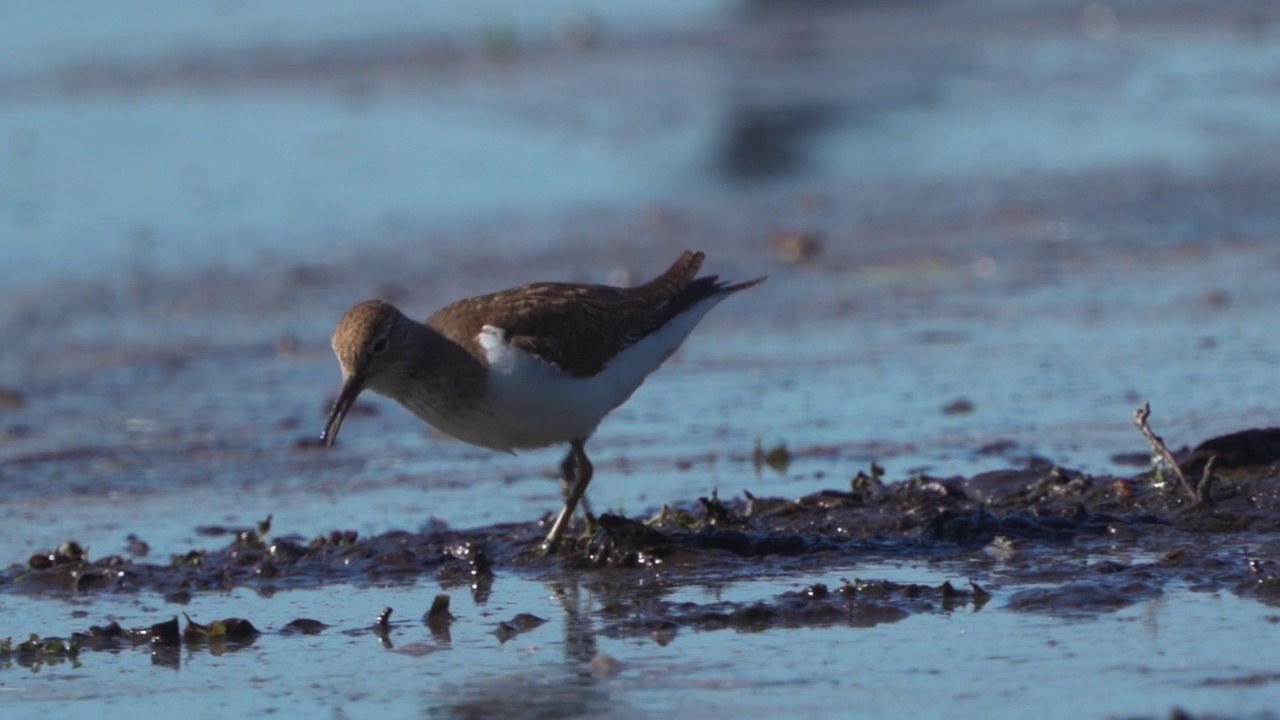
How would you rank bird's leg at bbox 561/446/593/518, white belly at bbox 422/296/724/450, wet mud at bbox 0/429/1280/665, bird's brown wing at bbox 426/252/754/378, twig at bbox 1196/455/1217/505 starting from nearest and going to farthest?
wet mud at bbox 0/429/1280/665
twig at bbox 1196/455/1217/505
white belly at bbox 422/296/724/450
bird's brown wing at bbox 426/252/754/378
bird's leg at bbox 561/446/593/518

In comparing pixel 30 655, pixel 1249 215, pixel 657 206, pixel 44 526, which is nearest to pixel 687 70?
pixel 657 206

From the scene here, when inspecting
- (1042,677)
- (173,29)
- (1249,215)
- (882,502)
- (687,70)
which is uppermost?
(173,29)

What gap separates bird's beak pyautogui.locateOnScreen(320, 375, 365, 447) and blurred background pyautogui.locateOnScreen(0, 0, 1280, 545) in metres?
0.62

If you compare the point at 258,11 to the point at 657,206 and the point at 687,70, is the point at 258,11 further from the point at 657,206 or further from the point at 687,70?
the point at 657,206

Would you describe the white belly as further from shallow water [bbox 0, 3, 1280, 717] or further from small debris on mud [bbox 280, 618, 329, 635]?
small debris on mud [bbox 280, 618, 329, 635]

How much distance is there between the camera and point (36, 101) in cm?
1546

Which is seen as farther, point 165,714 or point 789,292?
point 789,292

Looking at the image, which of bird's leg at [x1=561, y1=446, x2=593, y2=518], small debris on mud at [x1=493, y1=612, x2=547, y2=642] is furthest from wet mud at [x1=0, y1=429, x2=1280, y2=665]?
bird's leg at [x1=561, y1=446, x2=593, y2=518]

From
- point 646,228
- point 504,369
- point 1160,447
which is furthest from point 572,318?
point 646,228

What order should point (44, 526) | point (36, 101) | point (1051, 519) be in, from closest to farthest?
point (1051, 519) < point (44, 526) < point (36, 101)

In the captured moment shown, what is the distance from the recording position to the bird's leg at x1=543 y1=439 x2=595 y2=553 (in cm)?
538

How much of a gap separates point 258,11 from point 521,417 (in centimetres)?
1466

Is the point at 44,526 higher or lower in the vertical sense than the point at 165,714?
higher

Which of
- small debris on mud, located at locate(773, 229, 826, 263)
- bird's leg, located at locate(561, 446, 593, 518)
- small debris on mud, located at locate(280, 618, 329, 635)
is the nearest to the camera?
small debris on mud, located at locate(280, 618, 329, 635)
